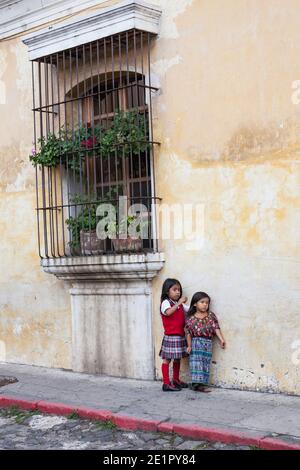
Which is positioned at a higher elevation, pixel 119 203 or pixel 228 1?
pixel 228 1

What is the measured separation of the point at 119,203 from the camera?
8.36 m

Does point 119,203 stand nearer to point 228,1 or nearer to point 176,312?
point 176,312

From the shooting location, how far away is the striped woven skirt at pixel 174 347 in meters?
7.62

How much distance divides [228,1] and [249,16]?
34 centimetres

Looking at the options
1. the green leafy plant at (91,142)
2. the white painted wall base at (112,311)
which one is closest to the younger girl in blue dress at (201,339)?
the white painted wall base at (112,311)

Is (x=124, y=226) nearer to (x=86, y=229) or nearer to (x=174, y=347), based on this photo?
(x=86, y=229)

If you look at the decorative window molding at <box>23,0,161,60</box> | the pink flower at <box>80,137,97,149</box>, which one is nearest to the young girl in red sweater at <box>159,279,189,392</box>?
the pink flower at <box>80,137,97,149</box>

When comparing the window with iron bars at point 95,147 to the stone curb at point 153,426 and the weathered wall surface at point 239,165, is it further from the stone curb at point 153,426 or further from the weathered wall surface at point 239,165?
the stone curb at point 153,426

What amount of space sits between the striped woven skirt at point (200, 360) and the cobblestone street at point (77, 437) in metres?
1.23

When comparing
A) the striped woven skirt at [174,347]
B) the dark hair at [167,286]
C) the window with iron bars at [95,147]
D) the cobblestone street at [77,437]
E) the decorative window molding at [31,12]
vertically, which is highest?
the decorative window molding at [31,12]

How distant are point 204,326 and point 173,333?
0.40 metres

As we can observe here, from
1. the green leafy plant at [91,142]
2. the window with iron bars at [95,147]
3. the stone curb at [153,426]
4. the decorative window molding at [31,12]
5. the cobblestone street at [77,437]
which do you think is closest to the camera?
the stone curb at [153,426]
